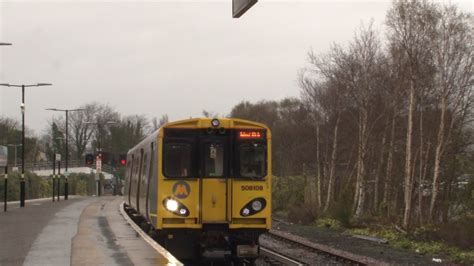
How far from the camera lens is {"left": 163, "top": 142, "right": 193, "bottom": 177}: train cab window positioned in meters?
13.1

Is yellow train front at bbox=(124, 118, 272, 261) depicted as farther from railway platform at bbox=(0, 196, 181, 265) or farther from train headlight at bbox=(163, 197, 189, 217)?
railway platform at bbox=(0, 196, 181, 265)

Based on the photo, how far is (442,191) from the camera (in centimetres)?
2786

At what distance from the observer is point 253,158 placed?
1338 centimetres

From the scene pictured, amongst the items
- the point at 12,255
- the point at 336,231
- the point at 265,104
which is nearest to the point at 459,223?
the point at 336,231

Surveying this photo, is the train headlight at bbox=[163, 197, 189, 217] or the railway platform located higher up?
the train headlight at bbox=[163, 197, 189, 217]

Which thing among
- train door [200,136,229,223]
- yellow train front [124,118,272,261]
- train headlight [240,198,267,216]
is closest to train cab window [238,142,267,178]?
yellow train front [124,118,272,261]

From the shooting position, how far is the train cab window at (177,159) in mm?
13102

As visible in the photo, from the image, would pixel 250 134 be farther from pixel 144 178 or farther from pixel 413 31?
pixel 413 31

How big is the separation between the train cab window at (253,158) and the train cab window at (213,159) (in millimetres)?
389

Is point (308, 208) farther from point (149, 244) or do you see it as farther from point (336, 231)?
point (149, 244)

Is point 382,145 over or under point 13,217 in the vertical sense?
over

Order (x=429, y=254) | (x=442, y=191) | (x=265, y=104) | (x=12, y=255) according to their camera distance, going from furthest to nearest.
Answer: (x=265, y=104) < (x=442, y=191) < (x=429, y=254) < (x=12, y=255)

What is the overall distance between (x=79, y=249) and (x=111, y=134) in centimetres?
7422

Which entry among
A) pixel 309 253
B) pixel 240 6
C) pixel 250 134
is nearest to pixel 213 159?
pixel 250 134
